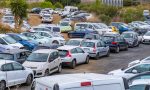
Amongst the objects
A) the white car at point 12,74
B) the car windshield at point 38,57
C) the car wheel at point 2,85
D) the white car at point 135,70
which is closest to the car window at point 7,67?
the white car at point 12,74

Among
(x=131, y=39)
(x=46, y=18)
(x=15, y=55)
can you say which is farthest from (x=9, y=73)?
(x=46, y=18)

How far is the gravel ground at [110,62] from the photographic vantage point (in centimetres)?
2702

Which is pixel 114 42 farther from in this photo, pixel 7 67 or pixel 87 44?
pixel 7 67

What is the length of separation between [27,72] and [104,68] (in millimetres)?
8226

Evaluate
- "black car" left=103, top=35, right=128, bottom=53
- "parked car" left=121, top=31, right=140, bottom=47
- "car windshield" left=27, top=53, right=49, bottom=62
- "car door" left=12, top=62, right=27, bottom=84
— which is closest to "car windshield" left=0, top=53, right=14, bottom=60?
"car windshield" left=27, top=53, right=49, bottom=62

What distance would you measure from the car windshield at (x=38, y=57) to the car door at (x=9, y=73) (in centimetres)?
365

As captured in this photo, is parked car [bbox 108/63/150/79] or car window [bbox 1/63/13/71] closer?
parked car [bbox 108/63/150/79]

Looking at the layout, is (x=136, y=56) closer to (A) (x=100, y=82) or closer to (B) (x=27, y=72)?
(B) (x=27, y=72)

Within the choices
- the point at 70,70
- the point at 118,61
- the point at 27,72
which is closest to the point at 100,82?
the point at 27,72

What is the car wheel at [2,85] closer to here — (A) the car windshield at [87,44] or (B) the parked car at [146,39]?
(A) the car windshield at [87,44]

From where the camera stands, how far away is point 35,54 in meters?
24.3

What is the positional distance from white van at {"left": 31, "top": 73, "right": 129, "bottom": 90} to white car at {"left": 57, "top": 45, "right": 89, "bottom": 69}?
61.2 feet

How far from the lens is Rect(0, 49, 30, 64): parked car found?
23.3m

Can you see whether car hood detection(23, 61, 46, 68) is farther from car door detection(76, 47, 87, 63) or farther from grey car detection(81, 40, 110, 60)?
grey car detection(81, 40, 110, 60)
